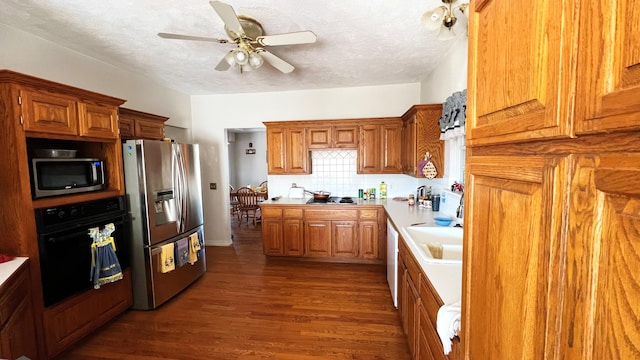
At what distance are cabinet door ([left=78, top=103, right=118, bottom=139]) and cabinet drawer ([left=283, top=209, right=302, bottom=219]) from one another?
2087 mm

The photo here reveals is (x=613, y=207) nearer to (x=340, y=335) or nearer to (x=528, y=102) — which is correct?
(x=528, y=102)

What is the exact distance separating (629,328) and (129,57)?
12.3 feet

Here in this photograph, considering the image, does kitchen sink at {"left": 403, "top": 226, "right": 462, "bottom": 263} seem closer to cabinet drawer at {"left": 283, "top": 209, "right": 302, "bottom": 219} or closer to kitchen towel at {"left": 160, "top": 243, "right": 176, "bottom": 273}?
cabinet drawer at {"left": 283, "top": 209, "right": 302, "bottom": 219}

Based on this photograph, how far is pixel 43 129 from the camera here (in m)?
1.85

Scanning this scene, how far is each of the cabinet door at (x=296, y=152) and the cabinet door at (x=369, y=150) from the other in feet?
2.64

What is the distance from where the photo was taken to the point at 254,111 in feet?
13.9

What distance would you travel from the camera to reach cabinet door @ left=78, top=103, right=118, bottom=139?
2.11m

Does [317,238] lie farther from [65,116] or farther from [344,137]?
[65,116]

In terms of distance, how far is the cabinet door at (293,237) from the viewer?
3678 mm

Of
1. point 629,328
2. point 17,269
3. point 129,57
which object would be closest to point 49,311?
point 17,269

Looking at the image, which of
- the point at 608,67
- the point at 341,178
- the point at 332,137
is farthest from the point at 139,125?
the point at 608,67

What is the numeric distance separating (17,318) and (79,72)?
228 cm

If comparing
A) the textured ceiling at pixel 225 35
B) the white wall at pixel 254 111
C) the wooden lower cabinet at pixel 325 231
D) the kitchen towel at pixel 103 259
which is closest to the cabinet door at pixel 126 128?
the textured ceiling at pixel 225 35

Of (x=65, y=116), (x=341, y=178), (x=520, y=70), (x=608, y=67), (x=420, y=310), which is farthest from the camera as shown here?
(x=341, y=178)
